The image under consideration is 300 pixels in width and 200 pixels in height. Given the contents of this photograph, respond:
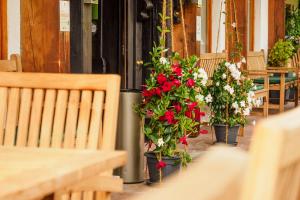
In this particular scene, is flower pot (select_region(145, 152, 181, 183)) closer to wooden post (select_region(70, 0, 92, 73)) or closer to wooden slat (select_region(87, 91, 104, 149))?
wooden post (select_region(70, 0, 92, 73))

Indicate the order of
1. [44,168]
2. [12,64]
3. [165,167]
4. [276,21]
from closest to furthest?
[44,168], [12,64], [165,167], [276,21]

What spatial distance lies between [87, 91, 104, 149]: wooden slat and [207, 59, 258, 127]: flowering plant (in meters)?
5.69

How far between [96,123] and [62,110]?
0.37 feet

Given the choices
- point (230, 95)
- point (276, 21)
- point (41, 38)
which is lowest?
point (230, 95)

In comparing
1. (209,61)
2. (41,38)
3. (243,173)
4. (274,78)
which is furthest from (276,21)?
(243,173)

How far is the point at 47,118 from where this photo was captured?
208 cm

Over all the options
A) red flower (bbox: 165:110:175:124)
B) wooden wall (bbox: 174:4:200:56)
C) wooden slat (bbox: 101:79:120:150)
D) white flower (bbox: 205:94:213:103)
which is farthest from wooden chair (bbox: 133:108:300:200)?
wooden wall (bbox: 174:4:200:56)

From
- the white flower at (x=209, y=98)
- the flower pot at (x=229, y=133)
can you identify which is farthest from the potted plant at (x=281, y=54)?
the white flower at (x=209, y=98)

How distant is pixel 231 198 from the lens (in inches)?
27.0

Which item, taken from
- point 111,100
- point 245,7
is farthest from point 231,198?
point 245,7

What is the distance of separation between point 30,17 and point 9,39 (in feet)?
0.72

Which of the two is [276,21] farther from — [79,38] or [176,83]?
[176,83]

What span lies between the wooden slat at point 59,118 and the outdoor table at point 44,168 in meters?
0.30

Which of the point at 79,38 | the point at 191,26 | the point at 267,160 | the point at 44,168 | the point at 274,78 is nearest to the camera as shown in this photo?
the point at 267,160
